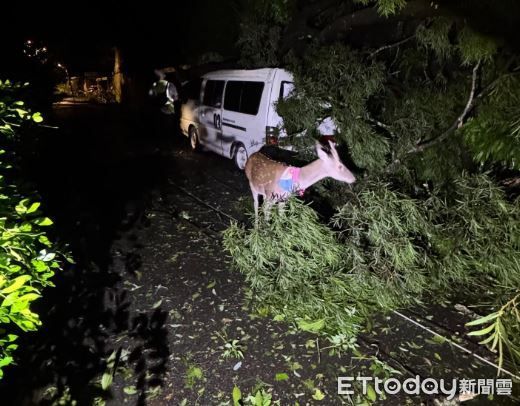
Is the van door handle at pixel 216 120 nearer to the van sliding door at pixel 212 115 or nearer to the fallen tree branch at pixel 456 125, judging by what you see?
the van sliding door at pixel 212 115

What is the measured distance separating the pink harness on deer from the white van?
1.99 meters

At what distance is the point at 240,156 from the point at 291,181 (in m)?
3.91

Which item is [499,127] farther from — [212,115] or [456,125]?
[212,115]

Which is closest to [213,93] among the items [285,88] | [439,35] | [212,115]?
[212,115]

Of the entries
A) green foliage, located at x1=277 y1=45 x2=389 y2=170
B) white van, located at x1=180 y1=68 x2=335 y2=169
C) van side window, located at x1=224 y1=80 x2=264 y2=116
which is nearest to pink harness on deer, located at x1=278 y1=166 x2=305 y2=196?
green foliage, located at x1=277 y1=45 x2=389 y2=170

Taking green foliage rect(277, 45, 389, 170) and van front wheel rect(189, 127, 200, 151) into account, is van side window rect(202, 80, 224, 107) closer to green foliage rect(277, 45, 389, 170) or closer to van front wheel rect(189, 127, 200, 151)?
van front wheel rect(189, 127, 200, 151)

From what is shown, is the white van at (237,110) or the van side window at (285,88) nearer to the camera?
the van side window at (285,88)

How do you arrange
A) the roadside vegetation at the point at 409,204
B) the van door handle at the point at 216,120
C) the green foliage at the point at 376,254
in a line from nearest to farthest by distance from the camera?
the roadside vegetation at the point at 409,204 → the green foliage at the point at 376,254 → the van door handle at the point at 216,120

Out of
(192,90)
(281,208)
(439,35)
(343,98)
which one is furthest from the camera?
(192,90)

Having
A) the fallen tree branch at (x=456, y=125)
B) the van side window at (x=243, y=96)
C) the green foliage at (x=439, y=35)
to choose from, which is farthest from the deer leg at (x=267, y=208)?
the green foliage at (x=439, y=35)

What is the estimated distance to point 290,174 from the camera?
4301mm

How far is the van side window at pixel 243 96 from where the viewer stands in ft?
21.9

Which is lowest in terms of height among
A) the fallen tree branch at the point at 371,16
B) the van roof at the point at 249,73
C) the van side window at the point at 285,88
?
the van side window at the point at 285,88

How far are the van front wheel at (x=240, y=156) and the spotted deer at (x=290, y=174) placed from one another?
9.00 ft
